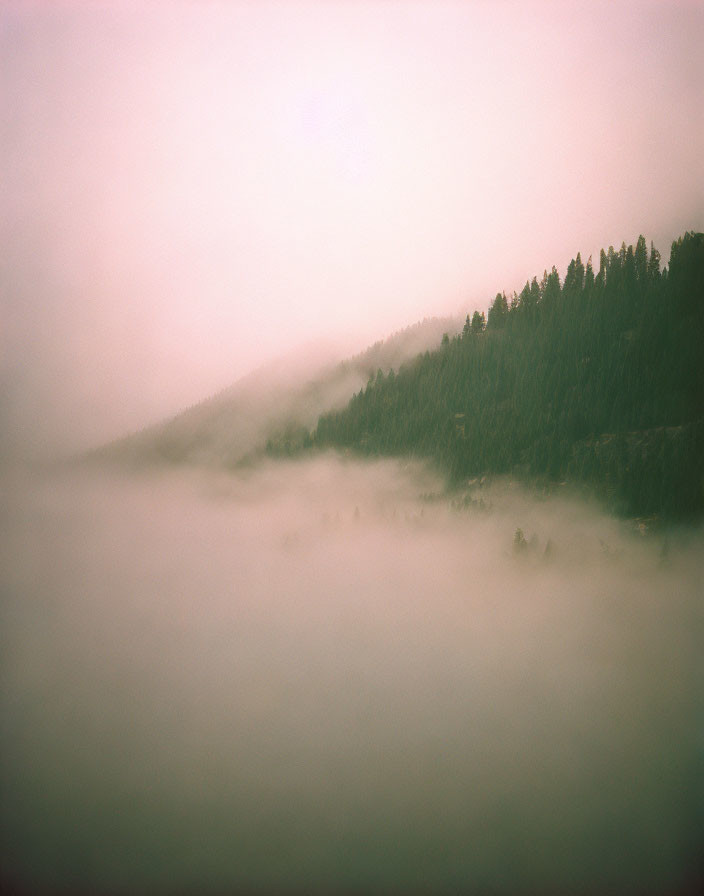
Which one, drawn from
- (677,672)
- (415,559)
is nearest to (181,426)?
(415,559)

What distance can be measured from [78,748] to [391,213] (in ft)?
19.9

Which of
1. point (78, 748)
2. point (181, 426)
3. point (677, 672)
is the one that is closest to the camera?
point (677, 672)

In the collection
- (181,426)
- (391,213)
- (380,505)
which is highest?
(391,213)

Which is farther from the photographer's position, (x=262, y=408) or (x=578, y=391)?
(x=262, y=408)

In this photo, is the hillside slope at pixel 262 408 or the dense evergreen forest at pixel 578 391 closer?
the dense evergreen forest at pixel 578 391

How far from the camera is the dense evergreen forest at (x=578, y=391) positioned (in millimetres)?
5203

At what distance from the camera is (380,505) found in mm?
5785

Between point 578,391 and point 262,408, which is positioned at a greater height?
point 262,408

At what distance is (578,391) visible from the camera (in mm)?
5594

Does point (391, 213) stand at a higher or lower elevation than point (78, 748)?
higher

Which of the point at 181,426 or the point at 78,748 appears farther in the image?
the point at 181,426

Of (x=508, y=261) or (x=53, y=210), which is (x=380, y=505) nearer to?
(x=508, y=261)

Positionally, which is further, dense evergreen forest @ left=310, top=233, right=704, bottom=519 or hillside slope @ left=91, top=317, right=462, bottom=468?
hillside slope @ left=91, top=317, right=462, bottom=468

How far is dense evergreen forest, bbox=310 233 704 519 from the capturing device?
17.1 feet
